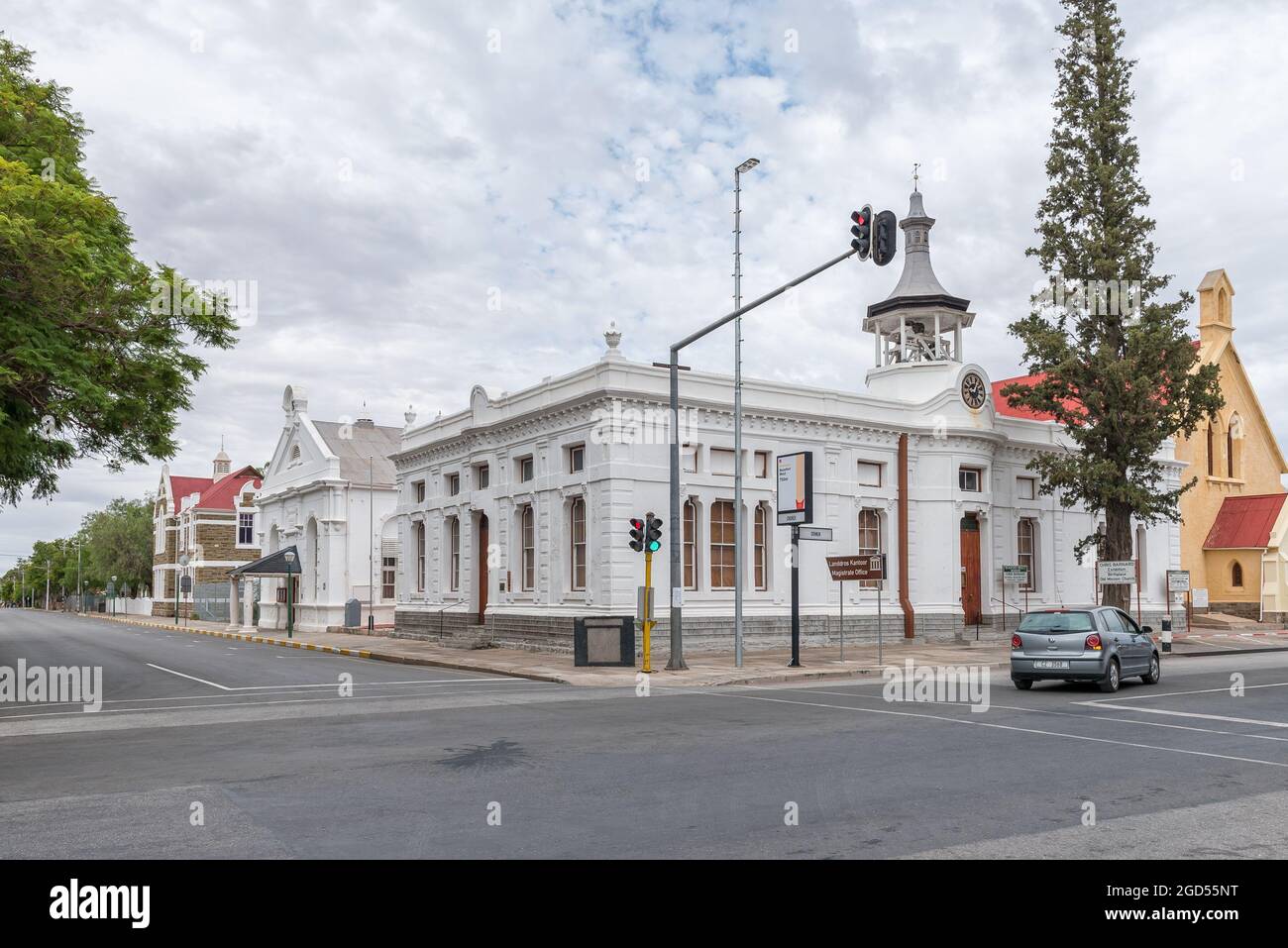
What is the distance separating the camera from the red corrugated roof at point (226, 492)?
7525 centimetres

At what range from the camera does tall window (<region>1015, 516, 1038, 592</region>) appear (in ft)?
120

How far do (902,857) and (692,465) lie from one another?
23250 mm

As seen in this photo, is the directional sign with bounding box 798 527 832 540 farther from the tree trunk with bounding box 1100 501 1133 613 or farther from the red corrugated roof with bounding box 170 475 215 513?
the red corrugated roof with bounding box 170 475 215 513

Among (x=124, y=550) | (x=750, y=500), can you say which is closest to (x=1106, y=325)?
(x=750, y=500)

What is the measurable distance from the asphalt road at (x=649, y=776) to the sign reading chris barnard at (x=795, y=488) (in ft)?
20.6

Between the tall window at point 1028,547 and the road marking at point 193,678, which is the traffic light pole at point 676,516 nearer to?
the road marking at point 193,678

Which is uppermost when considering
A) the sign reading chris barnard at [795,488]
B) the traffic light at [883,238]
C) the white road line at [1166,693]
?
the traffic light at [883,238]

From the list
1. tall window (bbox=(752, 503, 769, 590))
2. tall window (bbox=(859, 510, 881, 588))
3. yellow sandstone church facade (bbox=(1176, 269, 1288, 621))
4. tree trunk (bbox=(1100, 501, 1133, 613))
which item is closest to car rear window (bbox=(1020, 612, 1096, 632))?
tall window (bbox=(752, 503, 769, 590))

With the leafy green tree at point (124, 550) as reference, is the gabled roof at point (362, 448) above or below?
above

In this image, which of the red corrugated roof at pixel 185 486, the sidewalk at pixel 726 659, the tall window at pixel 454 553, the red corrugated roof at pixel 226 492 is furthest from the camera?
the red corrugated roof at pixel 185 486

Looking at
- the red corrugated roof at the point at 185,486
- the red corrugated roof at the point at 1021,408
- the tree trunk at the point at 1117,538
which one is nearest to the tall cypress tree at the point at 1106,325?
the tree trunk at the point at 1117,538

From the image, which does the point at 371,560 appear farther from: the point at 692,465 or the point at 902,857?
the point at 902,857

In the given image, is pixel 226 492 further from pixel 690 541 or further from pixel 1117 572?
pixel 1117 572

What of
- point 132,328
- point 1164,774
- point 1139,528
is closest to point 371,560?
point 132,328
